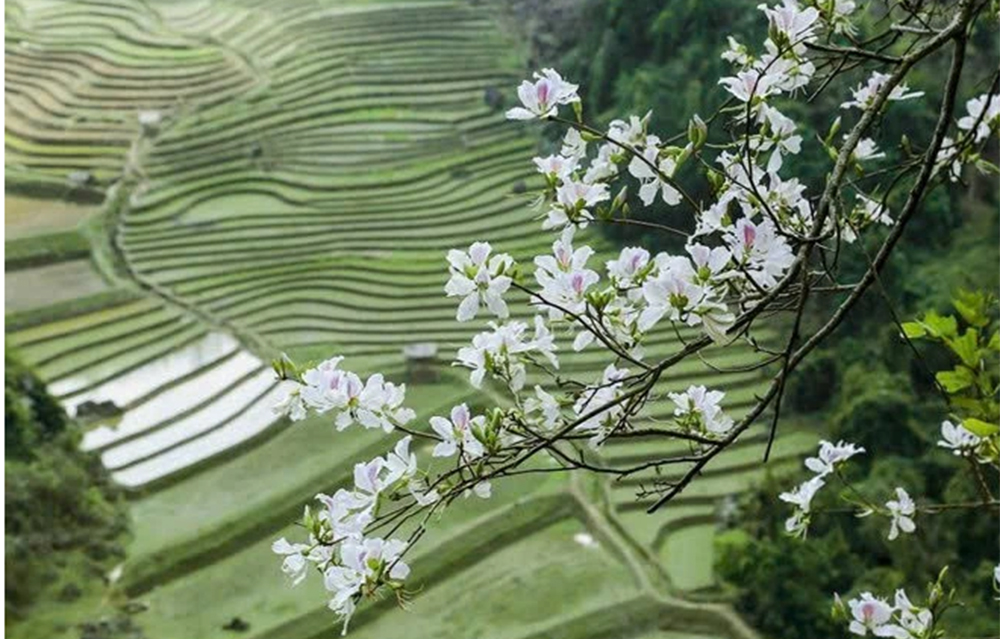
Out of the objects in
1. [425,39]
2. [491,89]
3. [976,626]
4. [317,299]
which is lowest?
[976,626]

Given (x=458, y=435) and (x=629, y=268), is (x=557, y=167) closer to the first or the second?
(x=629, y=268)

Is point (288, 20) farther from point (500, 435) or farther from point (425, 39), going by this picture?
point (500, 435)

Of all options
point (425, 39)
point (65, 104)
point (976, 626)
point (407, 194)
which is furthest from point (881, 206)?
point (65, 104)

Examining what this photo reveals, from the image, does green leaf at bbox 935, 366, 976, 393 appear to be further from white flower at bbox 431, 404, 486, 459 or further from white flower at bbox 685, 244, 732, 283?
white flower at bbox 431, 404, 486, 459

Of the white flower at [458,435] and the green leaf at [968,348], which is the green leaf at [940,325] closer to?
the green leaf at [968,348]

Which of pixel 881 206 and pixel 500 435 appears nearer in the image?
pixel 500 435

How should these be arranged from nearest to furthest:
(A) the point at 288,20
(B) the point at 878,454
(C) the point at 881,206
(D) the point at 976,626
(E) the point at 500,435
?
(E) the point at 500,435 → (C) the point at 881,206 → (D) the point at 976,626 → (B) the point at 878,454 → (A) the point at 288,20

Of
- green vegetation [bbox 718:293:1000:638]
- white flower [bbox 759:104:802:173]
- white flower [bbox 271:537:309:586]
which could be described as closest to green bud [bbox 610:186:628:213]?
white flower [bbox 759:104:802:173]
